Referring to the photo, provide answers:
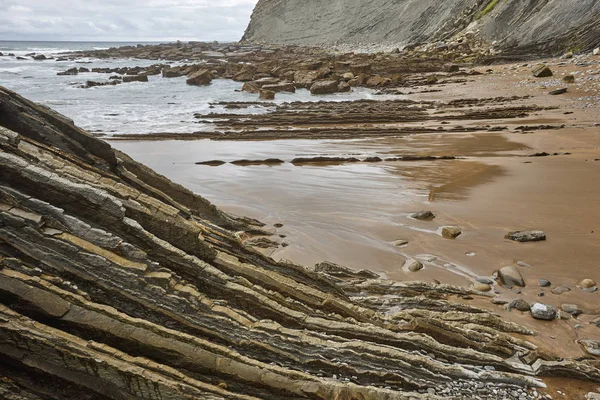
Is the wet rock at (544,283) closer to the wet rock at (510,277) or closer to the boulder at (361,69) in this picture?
the wet rock at (510,277)

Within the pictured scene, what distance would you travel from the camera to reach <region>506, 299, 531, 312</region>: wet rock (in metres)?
5.46

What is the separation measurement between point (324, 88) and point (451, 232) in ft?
70.1

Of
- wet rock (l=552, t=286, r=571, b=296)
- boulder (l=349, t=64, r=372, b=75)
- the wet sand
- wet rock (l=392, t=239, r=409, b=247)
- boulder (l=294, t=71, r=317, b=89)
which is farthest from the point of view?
boulder (l=349, t=64, r=372, b=75)

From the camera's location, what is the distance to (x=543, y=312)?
5.23m

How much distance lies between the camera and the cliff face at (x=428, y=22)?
32594 mm

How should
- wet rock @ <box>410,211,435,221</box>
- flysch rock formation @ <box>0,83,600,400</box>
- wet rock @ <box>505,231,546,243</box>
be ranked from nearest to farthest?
flysch rock formation @ <box>0,83,600,400</box> < wet rock @ <box>505,231,546,243</box> < wet rock @ <box>410,211,435,221</box>

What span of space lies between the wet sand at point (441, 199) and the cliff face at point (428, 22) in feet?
70.0

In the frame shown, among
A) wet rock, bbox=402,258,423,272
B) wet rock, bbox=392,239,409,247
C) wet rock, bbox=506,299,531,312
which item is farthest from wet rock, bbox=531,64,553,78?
wet rock, bbox=506,299,531,312

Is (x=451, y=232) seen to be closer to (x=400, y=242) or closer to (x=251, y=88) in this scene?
(x=400, y=242)

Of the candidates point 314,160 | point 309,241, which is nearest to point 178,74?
point 314,160

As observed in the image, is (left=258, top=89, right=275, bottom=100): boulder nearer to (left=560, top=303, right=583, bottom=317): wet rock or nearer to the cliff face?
(left=560, top=303, right=583, bottom=317): wet rock

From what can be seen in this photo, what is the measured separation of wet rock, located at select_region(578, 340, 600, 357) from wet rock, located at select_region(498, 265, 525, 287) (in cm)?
124

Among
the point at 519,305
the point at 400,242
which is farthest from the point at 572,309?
the point at 400,242

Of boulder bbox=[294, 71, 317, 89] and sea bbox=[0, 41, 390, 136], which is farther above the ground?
boulder bbox=[294, 71, 317, 89]
